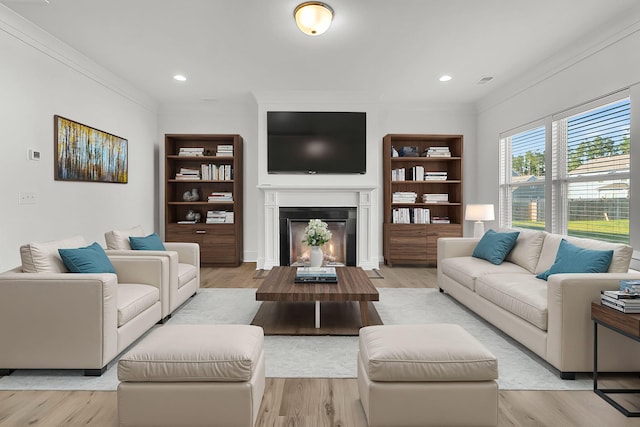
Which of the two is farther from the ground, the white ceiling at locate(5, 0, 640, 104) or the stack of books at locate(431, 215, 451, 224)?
the white ceiling at locate(5, 0, 640, 104)

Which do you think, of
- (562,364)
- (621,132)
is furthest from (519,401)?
(621,132)

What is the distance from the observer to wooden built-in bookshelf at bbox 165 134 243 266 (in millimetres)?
6070

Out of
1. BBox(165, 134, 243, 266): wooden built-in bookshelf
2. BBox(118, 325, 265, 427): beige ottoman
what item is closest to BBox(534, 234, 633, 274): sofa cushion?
BBox(118, 325, 265, 427): beige ottoman

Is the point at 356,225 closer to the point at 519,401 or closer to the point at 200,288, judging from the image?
the point at 200,288

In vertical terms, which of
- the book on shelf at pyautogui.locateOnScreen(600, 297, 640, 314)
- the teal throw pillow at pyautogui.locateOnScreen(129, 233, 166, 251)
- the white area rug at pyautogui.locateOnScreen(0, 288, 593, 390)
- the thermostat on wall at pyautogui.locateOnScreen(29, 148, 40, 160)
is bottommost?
the white area rug at pyautogui.locateOnScreen(0, 288, 593, 390)

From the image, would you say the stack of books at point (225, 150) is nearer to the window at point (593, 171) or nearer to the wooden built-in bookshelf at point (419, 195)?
the wooden built-in bookshelf at point (419, 195)

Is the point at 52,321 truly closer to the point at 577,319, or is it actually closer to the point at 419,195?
the point at 577,319

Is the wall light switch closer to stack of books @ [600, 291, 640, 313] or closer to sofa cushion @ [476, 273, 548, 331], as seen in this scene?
sofa cushion @ [476, 273, 548, 331]

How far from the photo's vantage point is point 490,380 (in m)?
1.71

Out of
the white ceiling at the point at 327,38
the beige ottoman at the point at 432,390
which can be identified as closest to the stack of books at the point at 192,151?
the white ceiling at the point at 327,38

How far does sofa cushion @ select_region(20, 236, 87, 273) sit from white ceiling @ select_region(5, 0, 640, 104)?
1975mm

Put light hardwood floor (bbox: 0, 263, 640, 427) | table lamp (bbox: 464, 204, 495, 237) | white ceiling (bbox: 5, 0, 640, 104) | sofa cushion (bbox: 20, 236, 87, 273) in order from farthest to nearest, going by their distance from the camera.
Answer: table lamp (bbox: 464, 204, 495, 237) → white ceiling (bbox: 5, 0, 640, 104) → sofa cushion (bbox: 20, 236, 87, 273) → light hardwood floor (bbox: 0, 263, 640, 427)

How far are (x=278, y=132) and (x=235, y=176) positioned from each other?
99cm

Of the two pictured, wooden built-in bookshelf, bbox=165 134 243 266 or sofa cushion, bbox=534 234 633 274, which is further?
wooden built-in bookshelf, bbox=165 134 243 266
